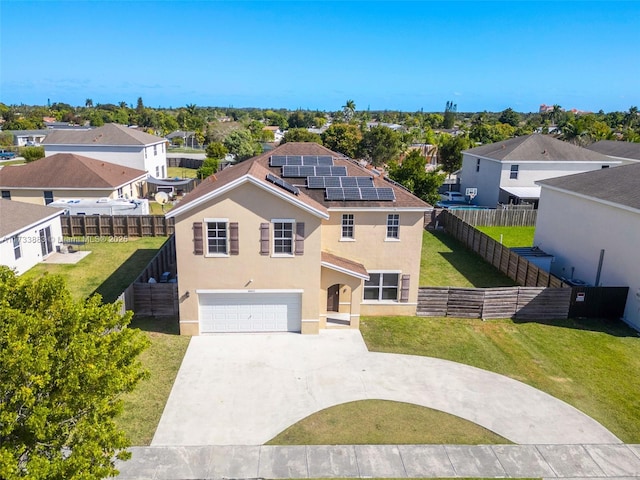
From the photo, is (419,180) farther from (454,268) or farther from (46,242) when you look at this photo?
(46,242)

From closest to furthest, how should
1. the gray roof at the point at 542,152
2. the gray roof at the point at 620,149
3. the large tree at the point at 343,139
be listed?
the gray roof at the point at 542,152 < the gray roof at the point at 620,149 < the large tree at the point at 343,139

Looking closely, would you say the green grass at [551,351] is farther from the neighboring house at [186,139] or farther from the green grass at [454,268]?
the neighboring house at [186,139]

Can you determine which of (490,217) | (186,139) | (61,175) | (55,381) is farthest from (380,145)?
(55,381)

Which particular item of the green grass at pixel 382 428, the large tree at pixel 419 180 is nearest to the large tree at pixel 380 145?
the large tree at pixel 419 180

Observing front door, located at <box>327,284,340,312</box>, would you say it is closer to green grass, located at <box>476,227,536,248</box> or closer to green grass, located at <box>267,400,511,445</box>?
green grass, located at <box>267,400,511,445</box>

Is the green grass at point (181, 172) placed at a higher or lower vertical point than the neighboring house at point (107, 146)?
lower
